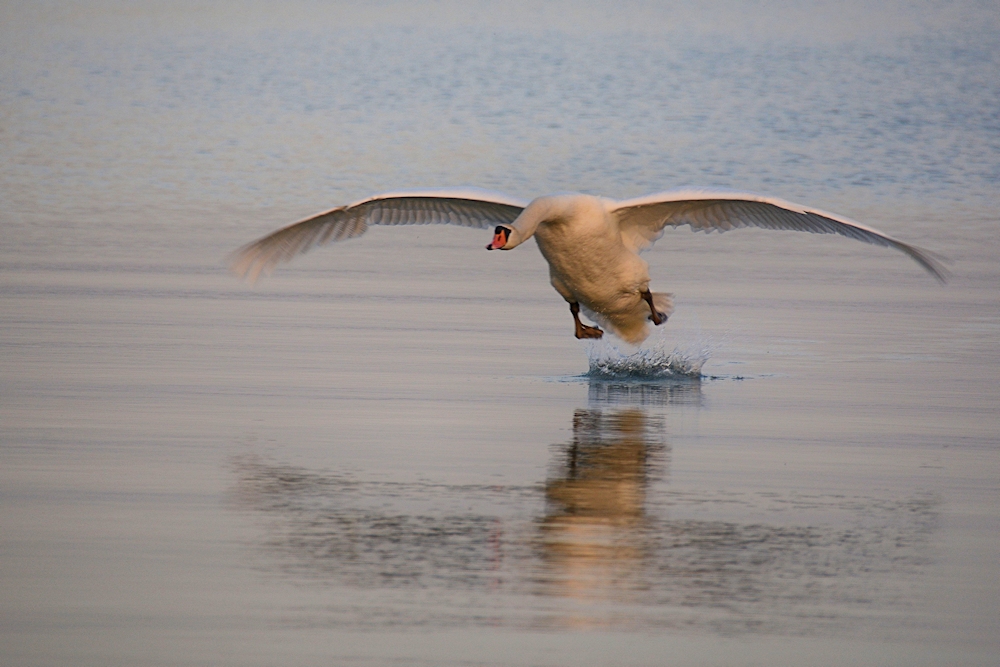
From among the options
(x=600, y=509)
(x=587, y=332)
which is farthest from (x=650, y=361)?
(x=600, y=509)

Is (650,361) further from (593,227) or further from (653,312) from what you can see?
(593,227)

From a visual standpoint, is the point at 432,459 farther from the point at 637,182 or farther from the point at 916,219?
the point at 637,182

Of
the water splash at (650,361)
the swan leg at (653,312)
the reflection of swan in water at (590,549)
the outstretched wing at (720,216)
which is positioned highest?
the outstretched wing at (720,216)

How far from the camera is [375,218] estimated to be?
49.5 ft

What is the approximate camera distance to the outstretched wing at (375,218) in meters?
14.6

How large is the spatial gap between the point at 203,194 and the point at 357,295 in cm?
1222

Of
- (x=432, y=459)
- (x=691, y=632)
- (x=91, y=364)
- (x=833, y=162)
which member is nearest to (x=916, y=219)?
(x=833, y=162)

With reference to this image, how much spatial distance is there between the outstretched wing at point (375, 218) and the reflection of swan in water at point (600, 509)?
3.40m

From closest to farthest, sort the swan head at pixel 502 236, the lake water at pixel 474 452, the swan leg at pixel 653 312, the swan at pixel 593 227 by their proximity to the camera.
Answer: the lake water at pixel 474 452
the swan head at pixel 502 236
the swan at pixel 593 227
the swan leg at pixel 653 312

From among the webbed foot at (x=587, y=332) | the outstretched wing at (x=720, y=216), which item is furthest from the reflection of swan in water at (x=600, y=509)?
the outstretched wing at (x=720, y=216)

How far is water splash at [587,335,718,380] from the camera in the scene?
1393 centimetres

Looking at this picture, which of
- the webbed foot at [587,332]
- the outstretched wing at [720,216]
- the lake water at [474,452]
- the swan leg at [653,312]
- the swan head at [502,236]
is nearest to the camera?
the lake water at [474,452]

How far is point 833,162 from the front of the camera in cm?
3638

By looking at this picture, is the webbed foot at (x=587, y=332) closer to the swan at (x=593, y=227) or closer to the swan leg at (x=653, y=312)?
the swan at (x=593, y=227)
